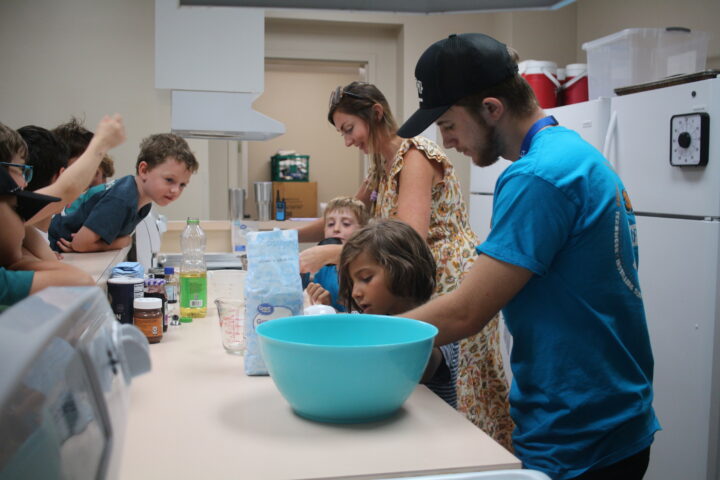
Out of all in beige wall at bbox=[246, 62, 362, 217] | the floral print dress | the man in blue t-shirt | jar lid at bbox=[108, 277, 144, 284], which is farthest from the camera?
beige wall at bbox=[246, 62, 362, 217]

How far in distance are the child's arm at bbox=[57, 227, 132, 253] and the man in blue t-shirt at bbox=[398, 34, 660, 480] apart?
187 cm

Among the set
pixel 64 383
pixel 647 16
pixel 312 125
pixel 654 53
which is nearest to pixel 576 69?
pixel 654 53

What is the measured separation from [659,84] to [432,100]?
171 cm

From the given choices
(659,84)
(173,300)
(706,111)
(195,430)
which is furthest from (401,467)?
(659,84)

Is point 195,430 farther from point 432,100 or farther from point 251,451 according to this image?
point 432,100

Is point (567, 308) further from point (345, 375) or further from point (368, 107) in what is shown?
point (368, 107)

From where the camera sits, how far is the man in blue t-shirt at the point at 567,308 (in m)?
1.13

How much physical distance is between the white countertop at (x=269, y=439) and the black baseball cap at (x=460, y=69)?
604 mm

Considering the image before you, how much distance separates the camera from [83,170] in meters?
2.08

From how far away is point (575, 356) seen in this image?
117 cm

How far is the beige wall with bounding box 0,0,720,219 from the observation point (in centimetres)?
468

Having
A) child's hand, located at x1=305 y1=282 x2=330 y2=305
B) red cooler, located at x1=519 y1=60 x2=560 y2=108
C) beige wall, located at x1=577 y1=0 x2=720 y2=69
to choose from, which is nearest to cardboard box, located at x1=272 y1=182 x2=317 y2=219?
beige wall, located at x1=577 y1=0 x2=720 y2=69

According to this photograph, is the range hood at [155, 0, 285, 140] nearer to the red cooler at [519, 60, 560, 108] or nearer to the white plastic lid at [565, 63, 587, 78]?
the red cooler at [519, 60, 560, 108]

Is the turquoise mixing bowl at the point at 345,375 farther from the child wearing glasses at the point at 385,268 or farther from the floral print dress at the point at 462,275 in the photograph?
the floral print dress at the point at 462,275
